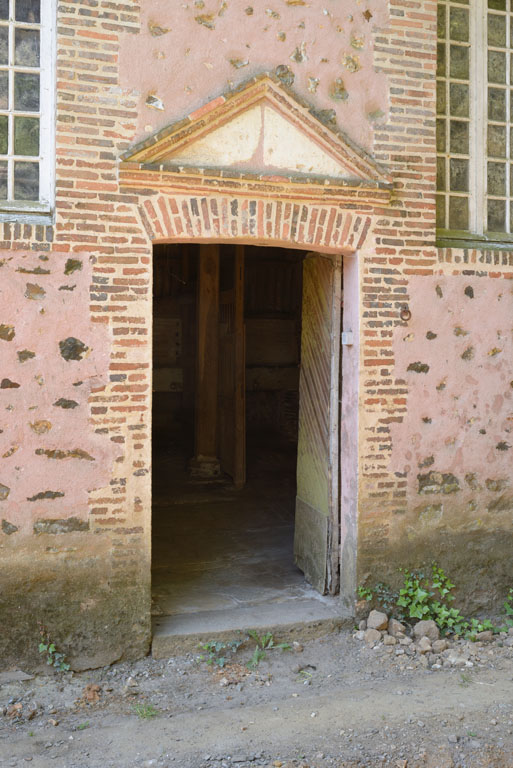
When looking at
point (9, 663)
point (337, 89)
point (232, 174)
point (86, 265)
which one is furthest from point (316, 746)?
point (337, 89)

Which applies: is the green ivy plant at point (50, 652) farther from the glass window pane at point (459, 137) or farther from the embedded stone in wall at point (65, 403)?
the glass window pane at point (459, 137)

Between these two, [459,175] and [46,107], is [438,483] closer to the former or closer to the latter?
[459,175]

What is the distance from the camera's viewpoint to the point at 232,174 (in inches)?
200

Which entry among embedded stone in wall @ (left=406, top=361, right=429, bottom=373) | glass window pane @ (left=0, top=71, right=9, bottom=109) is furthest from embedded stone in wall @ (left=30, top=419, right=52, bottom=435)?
embedded stone in wall @ (left=406, top=361, right=429, bottom=373)

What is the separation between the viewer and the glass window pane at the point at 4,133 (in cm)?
491

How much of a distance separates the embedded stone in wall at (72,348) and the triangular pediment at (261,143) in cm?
132

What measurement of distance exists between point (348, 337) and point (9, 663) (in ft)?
11.3

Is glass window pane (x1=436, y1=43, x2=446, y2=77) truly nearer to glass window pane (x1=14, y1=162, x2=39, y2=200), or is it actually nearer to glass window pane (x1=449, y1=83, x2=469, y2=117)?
glass window pane (x1=449, y1=83, x2=469, y2=117)

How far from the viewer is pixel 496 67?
6.13 m

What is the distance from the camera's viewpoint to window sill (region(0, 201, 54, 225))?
4793 mm

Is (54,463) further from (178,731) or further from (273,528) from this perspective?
(273,528)

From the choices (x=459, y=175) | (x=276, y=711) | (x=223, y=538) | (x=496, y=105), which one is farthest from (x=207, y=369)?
(x=276, y=711)

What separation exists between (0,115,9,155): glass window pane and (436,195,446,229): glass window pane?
3.47m

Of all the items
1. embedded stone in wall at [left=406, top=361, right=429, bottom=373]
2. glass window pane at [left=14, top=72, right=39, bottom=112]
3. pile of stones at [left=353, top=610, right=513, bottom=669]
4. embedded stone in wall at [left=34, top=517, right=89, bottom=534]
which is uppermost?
glass window pane at [left=14, top=72, right=39, bottom=112]
